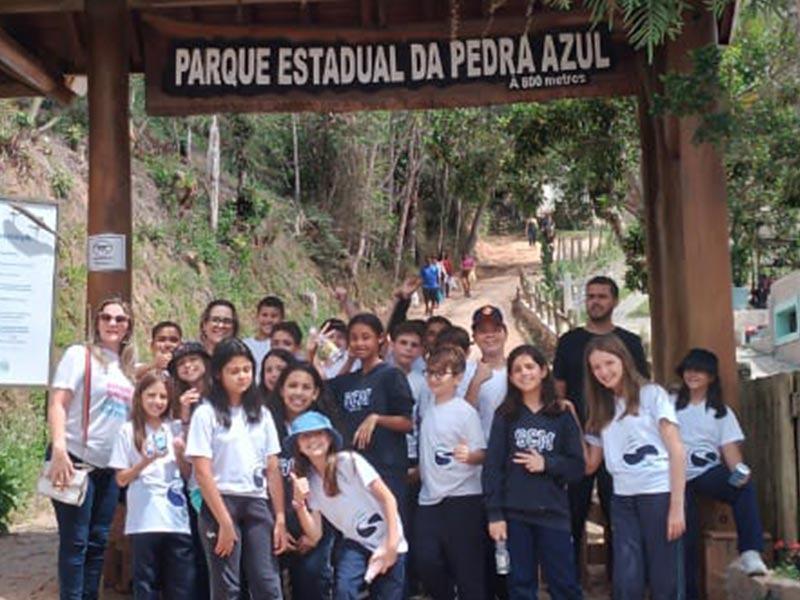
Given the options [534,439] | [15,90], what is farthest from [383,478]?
[15,90]

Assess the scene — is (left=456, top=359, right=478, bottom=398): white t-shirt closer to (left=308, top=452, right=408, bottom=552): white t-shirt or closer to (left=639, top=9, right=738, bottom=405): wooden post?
(left=308, top=452, right=408, bottom=552): white t-shirt

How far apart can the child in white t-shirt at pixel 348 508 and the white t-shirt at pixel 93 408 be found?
1045 millimetres

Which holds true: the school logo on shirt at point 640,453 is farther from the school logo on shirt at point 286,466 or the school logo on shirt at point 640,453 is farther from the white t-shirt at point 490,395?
the school logo on shirt at point 286,466

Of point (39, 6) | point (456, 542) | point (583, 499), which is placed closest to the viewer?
point (456, 542)

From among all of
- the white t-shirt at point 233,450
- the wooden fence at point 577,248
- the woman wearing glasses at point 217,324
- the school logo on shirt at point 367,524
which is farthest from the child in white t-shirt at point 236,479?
the wooden fence at point 577,248

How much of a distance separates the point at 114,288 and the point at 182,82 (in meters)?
1.49

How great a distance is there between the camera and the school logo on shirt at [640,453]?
530 centimetres

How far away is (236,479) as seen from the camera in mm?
5113

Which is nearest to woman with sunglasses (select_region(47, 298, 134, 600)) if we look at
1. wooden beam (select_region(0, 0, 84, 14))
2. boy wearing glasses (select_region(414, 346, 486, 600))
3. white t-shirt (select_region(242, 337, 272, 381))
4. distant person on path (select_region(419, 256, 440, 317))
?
white t-shirt (select_region(242, 337, 272, 381))

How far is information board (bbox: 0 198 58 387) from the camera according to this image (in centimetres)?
739

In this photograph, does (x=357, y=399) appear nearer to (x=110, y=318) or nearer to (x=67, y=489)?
(x=110, y=318)

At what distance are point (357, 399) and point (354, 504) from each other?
0.68m

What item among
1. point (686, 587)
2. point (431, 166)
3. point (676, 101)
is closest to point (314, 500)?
point (686, 587)

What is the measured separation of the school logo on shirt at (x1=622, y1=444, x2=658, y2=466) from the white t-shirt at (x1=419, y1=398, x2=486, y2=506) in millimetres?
745
